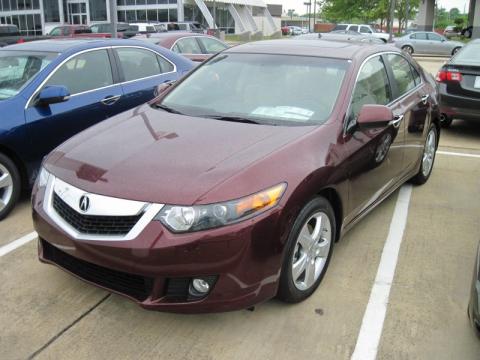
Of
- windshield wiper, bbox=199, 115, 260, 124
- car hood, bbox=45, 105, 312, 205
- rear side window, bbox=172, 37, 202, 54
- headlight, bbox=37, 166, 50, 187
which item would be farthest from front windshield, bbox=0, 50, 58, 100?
rear side window, bbox=172, 37, 202, 54

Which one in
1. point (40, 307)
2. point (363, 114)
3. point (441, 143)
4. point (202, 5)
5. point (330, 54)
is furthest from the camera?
point (202, 5)

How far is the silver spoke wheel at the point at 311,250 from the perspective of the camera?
3.10 meters

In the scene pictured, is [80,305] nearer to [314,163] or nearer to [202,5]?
[314,163]

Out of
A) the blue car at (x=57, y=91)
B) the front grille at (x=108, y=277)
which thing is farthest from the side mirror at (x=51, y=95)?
the front grille at (x=108, y=277)

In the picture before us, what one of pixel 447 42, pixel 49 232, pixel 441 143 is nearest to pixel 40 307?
pixel 49 232

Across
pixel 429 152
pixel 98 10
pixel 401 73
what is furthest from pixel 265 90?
pixel 98 10

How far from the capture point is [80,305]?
3.23 meters

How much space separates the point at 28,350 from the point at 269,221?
4.90ft

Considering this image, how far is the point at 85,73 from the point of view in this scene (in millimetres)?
5426

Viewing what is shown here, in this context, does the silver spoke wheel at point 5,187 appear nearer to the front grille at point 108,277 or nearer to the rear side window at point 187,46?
the front grille at point 108,277

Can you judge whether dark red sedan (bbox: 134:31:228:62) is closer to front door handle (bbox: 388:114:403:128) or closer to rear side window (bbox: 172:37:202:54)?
rear side window (bbox: 172:37:202:54)

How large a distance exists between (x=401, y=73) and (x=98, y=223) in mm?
3287

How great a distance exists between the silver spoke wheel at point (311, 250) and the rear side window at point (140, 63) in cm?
341

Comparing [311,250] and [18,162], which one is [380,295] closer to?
[311,250]
